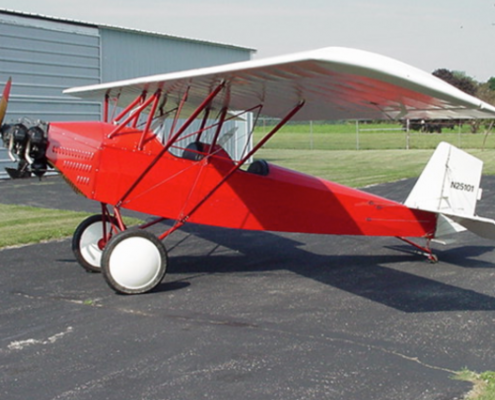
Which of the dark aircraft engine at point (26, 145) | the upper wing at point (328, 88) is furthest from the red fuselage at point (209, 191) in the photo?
the upper wing at point (328, 88)

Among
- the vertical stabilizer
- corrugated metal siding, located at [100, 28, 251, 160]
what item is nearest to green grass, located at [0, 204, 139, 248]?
the vertical stabilizer

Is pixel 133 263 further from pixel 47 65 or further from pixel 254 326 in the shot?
pixel 47 65

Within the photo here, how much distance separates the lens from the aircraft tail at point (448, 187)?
905 cm

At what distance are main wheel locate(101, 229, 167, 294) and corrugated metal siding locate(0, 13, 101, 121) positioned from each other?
15388 millimetres

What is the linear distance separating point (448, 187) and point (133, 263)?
4.34 meters

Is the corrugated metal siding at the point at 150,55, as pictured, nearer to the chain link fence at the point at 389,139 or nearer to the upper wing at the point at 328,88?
the chain link fence at the point at 389,139

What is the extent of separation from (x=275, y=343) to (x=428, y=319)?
168 cm

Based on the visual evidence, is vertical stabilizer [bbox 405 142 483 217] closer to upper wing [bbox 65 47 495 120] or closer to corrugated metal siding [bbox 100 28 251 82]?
upper wing [bbox 65 47 495 120]

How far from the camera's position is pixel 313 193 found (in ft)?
28.3

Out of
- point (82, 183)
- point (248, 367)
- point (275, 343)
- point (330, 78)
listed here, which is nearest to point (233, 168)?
point (82, 183)

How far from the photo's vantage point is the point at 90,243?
27.9ft

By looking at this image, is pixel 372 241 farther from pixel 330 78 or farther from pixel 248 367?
pixel 248 367

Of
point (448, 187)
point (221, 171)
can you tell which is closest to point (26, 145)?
point (221, 171)

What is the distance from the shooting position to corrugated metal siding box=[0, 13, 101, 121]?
21.4m
